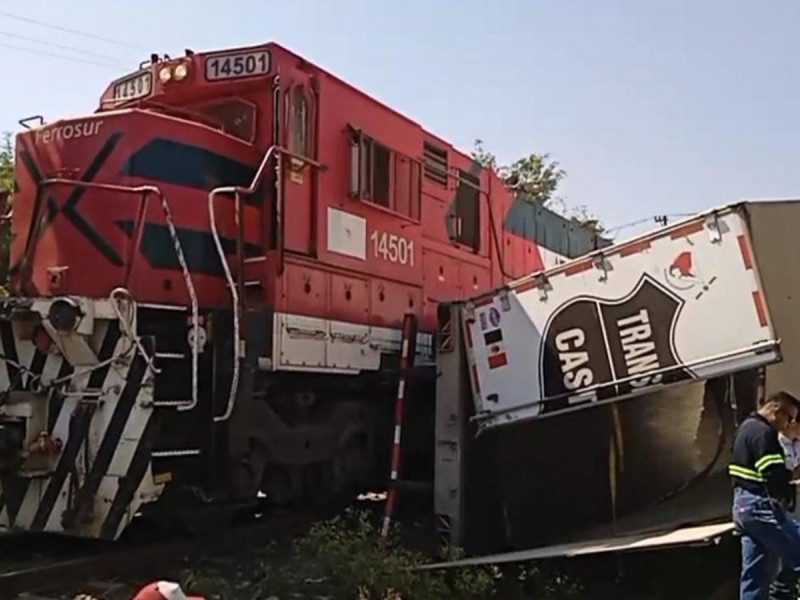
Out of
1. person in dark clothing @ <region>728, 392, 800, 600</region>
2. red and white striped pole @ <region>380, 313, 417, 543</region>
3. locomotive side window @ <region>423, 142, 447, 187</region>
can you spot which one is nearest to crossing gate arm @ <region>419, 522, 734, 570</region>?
person in dark clothing @ <region>728, 392, 800, 600</region>

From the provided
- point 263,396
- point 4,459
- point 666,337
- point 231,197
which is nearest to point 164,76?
point 231,197

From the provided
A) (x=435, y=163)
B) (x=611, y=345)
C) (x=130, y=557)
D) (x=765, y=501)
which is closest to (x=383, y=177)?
(x=435, y=163)

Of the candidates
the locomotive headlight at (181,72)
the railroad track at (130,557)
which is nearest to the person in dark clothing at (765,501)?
the railroad track at (130,557)

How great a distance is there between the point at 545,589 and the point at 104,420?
118 inches

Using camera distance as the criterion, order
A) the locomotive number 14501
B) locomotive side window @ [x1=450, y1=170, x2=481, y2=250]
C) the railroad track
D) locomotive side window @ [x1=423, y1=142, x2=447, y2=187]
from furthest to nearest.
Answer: locomotive side window @ [x1=450, y1=170, x2=481, y2=250], locomotive side window @ [x1=423, y1=142, x2=447, y2=187], the locomotive number 14501, the railroad track

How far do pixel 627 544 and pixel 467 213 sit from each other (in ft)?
15.3

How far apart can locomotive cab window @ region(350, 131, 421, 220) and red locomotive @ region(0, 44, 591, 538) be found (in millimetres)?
22

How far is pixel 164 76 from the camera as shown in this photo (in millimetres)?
7422

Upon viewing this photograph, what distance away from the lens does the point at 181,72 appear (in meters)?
7.33

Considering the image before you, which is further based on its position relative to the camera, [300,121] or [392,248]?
[392,248]

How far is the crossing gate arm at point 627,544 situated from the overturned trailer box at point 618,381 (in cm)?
4

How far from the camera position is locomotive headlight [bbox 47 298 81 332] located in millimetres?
5834

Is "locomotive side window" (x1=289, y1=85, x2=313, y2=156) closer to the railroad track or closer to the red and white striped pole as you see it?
the red and white striped pole

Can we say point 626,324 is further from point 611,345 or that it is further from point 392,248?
point 392,248
